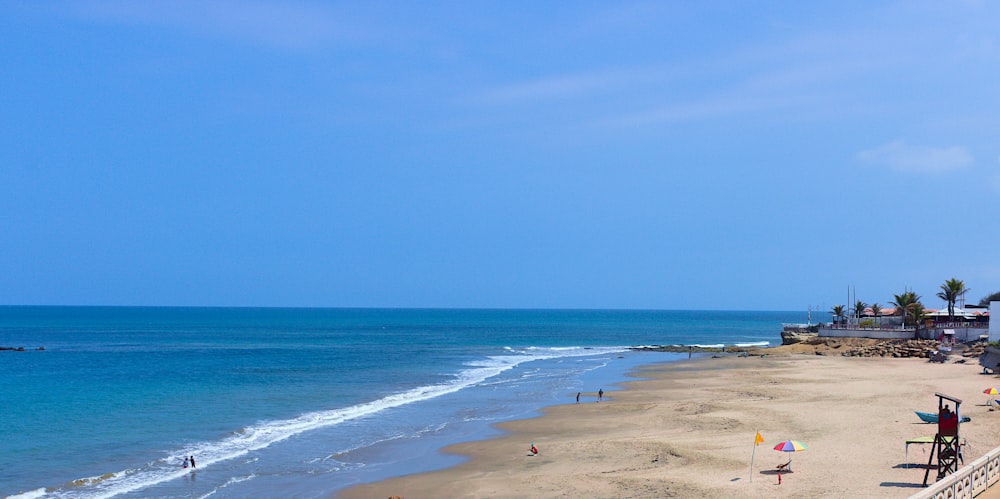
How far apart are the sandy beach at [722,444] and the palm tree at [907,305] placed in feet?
106

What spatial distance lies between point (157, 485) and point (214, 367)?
43664 mm

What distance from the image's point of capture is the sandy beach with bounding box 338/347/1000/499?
21297mm

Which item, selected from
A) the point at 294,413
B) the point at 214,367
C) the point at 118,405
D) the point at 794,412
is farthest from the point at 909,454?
the point at 214,367

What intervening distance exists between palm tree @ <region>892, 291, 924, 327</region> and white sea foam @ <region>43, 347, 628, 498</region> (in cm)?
4346

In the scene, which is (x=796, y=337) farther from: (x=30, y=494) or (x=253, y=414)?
(x=30, y=494)

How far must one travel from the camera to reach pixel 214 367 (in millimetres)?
66000

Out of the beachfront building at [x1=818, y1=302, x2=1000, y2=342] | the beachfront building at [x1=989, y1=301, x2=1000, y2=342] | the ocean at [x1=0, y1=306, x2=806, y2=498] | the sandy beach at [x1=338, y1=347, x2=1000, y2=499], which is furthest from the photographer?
the beachfront building at [x1=818, y1=302, x2=1000, y2=342]

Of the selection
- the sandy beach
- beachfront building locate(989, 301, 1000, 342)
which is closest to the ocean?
the sandy beach

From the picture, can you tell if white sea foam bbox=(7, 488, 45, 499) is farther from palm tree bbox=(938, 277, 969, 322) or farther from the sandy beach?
palm tree bbox=(938, 277, 969, 322)

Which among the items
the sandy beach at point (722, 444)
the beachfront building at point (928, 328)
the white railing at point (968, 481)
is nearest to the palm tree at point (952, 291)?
the beachfront building at point (928, 328)

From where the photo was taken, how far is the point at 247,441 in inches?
1243

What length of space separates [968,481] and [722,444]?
12.9 metres

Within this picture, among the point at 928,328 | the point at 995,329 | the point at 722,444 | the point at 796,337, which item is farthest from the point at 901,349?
the point at 722,444

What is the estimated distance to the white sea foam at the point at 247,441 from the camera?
24328 mm
